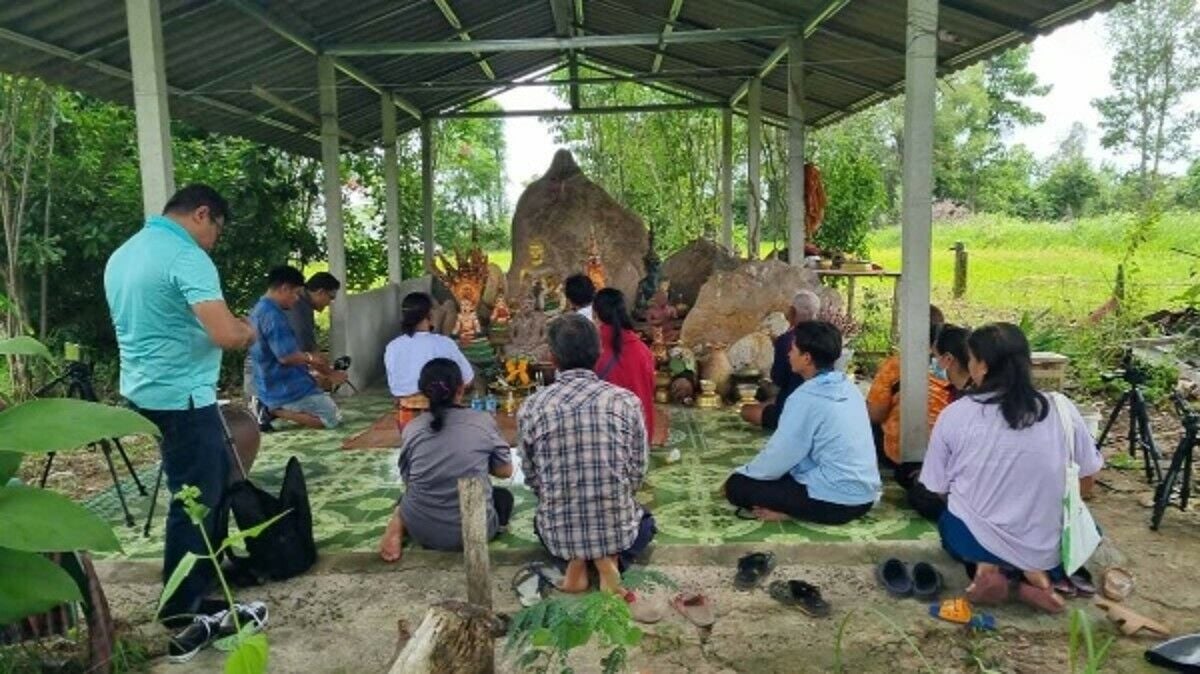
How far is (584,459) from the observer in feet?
11.3

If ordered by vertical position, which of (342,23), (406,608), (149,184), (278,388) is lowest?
(406,608)

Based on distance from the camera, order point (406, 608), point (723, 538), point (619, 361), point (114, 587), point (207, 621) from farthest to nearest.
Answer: point (619, 361) → point (723, 538) → point (114, 587) → point (406, 608) → point (207, 621)

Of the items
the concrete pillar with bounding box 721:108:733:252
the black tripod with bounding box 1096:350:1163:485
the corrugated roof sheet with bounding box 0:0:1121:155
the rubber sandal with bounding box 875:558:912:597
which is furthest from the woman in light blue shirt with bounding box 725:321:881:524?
the concrete pillar with bounding box 721:108:733:252

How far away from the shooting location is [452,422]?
3.80 m

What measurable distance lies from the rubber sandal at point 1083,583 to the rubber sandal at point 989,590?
0.31 metres

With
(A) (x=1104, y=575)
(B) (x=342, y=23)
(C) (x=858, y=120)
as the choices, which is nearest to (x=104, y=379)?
(B) (x=342, y=23)

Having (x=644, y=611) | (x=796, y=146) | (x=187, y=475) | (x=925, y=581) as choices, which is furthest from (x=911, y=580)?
(x=796, y=146)

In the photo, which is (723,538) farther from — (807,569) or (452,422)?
(452,422)

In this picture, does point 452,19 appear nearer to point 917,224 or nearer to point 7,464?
point 917,224

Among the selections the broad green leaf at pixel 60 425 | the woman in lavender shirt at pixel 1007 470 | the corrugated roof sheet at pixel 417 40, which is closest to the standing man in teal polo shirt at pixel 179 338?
the broad green leaf at pixel 60 425

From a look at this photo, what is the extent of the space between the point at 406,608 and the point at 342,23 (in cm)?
575

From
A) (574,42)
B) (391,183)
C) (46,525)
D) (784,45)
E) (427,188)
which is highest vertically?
(784,45)

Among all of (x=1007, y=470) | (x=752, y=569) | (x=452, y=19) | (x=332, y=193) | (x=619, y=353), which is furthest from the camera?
(x=452, y=19)

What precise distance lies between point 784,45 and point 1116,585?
245 inches
